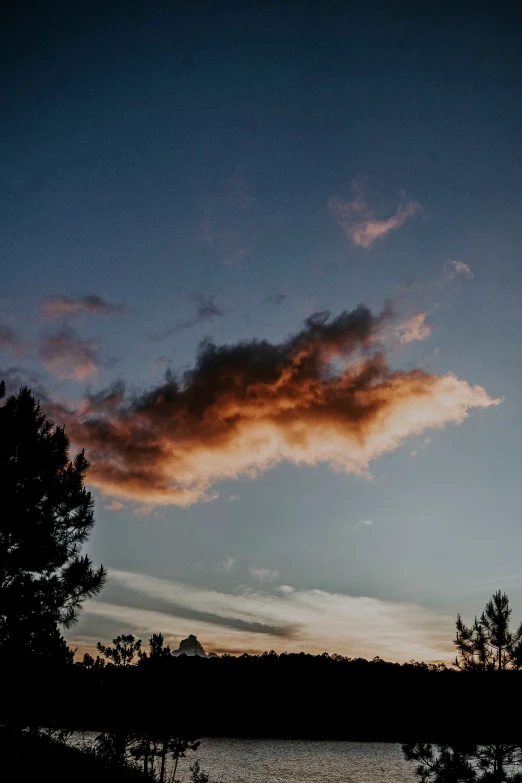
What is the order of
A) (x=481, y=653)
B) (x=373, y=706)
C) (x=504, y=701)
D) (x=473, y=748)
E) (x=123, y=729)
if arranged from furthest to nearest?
(x=373, y=706), (x=123, y=729), (x=481, y=653), (x=504, y=701), (x=473, y=748)

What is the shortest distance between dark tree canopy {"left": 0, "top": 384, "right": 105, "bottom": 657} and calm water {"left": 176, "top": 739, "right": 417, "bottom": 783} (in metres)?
54.0

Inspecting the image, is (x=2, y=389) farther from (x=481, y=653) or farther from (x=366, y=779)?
(x=366, y=779)

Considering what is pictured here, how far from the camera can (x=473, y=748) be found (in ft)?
52.0

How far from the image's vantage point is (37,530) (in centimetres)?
1914

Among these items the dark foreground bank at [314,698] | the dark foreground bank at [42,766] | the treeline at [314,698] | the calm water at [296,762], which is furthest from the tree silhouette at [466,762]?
the dark foreground bank at [314,698]

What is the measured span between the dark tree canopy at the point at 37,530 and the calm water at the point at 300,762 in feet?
177

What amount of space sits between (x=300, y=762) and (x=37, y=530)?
101 m

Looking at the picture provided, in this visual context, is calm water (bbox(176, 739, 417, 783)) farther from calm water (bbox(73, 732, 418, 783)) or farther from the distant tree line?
the distant tree line

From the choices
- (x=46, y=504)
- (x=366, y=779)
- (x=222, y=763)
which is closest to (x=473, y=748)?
(x=46, y=504)

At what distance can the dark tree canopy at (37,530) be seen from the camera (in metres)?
18.6

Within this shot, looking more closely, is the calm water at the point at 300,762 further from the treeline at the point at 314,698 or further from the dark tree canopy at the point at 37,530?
the dark tree canopy at the point at 37,530

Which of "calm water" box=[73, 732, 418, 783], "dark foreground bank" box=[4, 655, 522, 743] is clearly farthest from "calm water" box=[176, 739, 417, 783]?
"dark foreground bank" box=[4, 655, 522, 743]

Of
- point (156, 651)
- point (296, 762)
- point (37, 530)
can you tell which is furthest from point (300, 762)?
point (37, 530)

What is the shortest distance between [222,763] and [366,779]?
1036 inches
